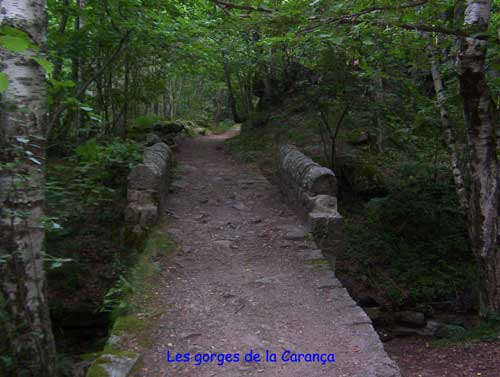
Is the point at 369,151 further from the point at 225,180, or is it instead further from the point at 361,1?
the point at 361,1

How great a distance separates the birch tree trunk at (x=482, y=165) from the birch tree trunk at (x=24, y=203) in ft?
15.2

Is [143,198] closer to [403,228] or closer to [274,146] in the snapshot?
[403,228]

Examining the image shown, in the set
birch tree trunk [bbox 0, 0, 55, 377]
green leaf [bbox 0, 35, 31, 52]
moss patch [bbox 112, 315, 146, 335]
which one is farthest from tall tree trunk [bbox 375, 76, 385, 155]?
green leaf [bbox 0, 35, 31, 52]

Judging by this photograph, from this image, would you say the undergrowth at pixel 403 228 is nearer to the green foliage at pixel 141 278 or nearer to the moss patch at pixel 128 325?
the green foliage at pixel 141 278

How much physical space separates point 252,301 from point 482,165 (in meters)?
3.37

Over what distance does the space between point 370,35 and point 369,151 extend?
6.71 m

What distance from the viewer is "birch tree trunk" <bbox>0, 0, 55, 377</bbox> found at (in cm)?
326

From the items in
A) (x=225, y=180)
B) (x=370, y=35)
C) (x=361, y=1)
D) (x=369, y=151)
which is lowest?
(x=225, y=180)

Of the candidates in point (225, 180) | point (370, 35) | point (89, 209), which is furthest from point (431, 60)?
point (89, 209)

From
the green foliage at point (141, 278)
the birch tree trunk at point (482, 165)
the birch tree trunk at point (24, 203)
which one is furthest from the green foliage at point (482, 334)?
the birch tree trunk at point (24, 203)

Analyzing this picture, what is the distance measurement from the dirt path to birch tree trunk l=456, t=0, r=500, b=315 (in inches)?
83.9

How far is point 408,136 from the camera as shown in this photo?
8.57m

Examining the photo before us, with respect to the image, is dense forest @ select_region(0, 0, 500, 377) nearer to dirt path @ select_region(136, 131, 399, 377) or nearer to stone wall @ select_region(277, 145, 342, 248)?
dirt path @ select_region(136, 131, 399, 377)

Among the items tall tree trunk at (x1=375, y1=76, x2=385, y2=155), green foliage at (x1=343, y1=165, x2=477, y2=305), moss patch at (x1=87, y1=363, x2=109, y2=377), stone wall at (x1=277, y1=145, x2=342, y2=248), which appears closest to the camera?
moss patch at (x1=87, y1=363, x2=109, y2=377)
